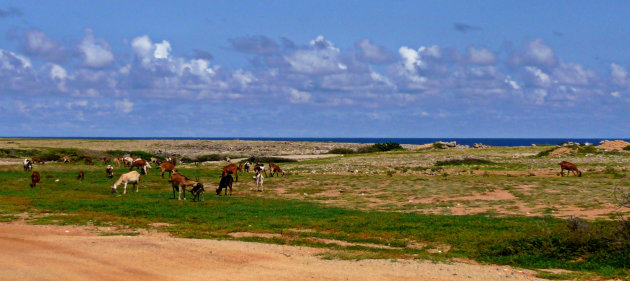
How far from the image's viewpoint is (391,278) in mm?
14094

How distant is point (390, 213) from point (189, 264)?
12424mm

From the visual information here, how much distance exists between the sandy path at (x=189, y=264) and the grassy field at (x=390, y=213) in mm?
1534

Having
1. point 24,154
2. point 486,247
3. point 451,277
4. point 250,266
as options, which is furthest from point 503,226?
point 24,154

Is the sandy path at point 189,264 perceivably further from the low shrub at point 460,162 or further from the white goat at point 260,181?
the low shrub at point 460,162

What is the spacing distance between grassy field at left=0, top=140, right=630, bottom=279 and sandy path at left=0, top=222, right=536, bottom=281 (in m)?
1.53

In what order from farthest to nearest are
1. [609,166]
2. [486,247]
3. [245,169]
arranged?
[245,169], [609,166], [486,247]

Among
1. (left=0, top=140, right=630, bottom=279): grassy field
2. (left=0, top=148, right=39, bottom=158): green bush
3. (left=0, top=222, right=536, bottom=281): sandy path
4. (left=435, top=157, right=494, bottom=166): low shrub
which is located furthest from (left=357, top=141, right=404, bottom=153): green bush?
(left=0, top=222, right=536, bottom=281): sandy path

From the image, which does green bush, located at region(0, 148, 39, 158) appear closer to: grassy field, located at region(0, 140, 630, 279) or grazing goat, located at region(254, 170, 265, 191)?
grassy field, located at region(0, 140, 630, 279)

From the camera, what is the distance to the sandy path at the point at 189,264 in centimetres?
1409

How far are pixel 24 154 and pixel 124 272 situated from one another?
73578 millimetres

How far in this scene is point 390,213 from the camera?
2591cm

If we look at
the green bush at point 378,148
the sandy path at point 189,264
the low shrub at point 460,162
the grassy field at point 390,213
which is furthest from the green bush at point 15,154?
the sandy path at point 189,264

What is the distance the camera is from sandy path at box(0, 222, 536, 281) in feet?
46.2

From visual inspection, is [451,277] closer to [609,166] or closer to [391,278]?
[391,278]
